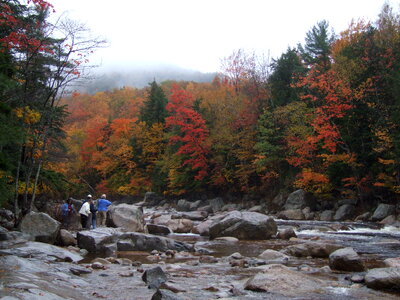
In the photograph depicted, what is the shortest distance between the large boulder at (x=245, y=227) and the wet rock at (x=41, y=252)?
7379 mm

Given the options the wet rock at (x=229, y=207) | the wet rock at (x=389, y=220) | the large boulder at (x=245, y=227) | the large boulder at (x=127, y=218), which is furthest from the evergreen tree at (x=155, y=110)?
the large boulder at (x=245, y=227)

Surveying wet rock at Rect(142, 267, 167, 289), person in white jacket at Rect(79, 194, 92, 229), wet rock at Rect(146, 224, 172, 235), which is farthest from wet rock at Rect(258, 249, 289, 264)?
person in white jacket at Rect(79, 194, 92, 229)

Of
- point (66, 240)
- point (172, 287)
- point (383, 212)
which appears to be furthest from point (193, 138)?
point (172, 287)

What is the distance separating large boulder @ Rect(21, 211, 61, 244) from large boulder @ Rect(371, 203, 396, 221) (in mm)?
18619

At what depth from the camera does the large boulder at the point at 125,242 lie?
12141 millimetres

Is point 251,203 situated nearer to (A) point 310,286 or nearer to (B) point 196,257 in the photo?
(B) point 196,257

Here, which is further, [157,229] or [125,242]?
[157,229]

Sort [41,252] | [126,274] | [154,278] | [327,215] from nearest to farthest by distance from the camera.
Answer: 1. [154,278]
2. [126,274]
3. [41,252]
4. [327,215]

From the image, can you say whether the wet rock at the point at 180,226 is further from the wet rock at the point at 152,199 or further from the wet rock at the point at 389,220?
the wet rock at the point at 152,199

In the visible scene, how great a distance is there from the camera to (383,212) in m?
22.2

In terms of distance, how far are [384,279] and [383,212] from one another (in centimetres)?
1679

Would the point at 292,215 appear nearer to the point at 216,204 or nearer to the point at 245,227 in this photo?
the point at 245,227

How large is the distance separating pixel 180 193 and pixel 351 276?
112ft

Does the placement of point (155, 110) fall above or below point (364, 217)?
above
